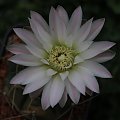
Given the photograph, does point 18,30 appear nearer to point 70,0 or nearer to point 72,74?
point 72,74

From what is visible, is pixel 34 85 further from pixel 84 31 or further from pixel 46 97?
pixel 84 31

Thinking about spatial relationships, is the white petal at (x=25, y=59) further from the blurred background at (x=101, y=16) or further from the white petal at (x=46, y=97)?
the blurred background at (x=101, y=16)

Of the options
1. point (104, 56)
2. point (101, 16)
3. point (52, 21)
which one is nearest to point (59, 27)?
point (52, 21)

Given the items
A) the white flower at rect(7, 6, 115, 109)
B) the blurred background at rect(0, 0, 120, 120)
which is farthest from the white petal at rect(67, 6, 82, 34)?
the blurred background at rect(0, 0, 120, 120)

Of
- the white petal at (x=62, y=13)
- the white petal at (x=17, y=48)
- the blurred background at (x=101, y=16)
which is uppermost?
the white petal at (x=62, y=13)

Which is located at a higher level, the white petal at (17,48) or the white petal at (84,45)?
the white petal at (84,45)

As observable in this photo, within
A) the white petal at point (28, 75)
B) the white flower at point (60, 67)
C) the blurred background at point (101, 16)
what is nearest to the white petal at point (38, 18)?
the white flower at point (60, 67)

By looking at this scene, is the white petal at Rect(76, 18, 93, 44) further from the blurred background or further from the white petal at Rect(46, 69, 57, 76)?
the blurred background
